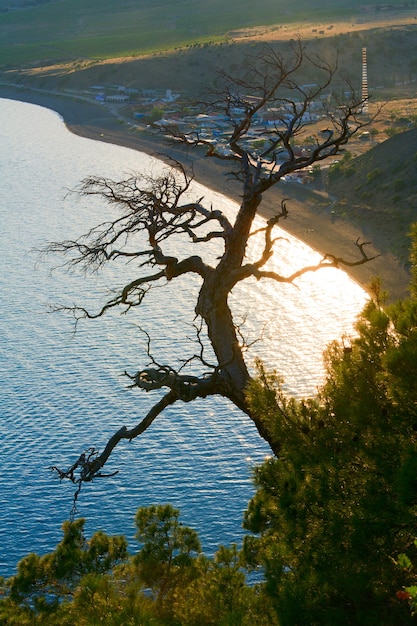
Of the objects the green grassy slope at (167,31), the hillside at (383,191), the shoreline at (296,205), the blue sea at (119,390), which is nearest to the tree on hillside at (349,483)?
the blue sea at (119,390)

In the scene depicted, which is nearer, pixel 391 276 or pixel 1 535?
pixel 1 535

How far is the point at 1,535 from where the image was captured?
2962 cm

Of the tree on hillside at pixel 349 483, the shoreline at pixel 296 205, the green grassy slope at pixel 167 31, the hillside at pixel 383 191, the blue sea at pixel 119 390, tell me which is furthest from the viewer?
the green grassy slope at pixel 167 31

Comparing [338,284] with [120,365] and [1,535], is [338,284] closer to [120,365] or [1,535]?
[120,365]

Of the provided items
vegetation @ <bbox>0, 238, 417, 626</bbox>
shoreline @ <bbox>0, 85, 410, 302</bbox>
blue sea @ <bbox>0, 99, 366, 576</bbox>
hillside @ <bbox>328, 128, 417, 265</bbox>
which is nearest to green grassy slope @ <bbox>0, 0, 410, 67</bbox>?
shoreline @ <bbox>0, 85, 410, 302</bbox>

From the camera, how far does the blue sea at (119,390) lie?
30797mm

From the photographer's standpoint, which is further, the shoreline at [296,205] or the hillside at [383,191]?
the hillside at [383,191]

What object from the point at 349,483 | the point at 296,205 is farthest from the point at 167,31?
the point at 349,483

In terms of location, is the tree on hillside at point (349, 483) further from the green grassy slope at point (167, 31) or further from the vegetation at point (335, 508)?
the green grassy slope at point (167, 31)

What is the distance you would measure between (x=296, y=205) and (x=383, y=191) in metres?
6.21

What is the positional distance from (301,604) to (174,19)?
195083 mm

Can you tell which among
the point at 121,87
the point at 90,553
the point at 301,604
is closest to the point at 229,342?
the point at 90,553

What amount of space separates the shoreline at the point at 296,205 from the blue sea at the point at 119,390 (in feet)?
5.27

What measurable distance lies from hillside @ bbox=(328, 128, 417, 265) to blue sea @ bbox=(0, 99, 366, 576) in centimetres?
448
